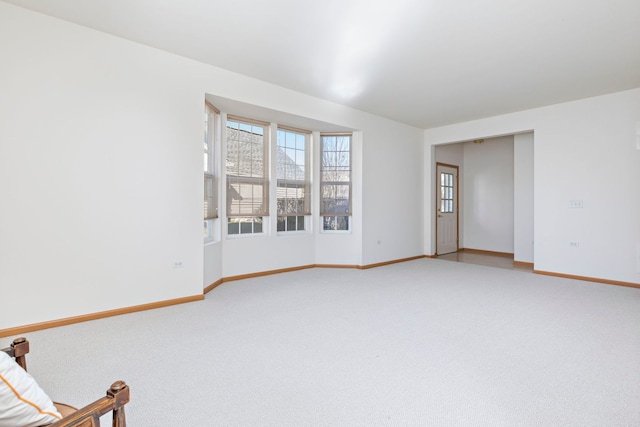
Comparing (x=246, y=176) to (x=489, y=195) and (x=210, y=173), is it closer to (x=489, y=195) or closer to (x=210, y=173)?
(x=210, y=173)

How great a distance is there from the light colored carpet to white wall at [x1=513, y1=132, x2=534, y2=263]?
7.58ft

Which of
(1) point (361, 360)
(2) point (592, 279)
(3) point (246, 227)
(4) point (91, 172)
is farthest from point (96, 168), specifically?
(2) point (592, 279)

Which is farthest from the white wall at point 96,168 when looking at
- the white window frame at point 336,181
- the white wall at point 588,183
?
the white wall at point 588,183

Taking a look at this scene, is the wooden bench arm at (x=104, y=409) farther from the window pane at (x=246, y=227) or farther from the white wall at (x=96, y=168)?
the window pane at (x=246, y=227)

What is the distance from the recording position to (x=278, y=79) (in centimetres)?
433

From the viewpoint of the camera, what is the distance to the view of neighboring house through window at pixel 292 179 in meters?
5.43

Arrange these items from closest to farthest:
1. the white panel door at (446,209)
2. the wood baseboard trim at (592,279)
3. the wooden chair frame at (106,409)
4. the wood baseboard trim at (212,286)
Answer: the wooden chair frame at (106,409) < the wood baseboard trim at (212,286) < the wood baseboard trim at (592,279) < the white panel door at (446,209)

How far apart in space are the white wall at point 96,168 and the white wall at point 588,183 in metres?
4.75

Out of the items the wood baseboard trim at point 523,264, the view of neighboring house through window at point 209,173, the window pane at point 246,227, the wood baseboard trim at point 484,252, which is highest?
the view of neighboring house through window at point 209,173

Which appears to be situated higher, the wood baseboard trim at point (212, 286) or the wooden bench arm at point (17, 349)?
the wooden bench arm at point (17, 349)

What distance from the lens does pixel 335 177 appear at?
5.92 meters

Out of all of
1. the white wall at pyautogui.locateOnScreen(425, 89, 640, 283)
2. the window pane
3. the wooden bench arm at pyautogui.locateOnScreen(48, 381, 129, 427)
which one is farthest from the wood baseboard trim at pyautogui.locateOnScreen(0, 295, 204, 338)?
the white wall at pyautogui.locateOnScreen(425, 89, 640, 283)

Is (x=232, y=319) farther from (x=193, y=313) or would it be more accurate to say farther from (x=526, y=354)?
(x=526, y=354)

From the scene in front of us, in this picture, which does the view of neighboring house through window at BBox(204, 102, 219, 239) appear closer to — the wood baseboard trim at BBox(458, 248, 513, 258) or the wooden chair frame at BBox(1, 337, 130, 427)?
the wooden chair frame at BBox(1, 337, 130, 427)
